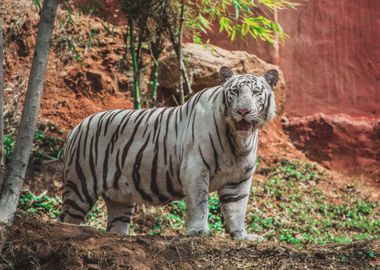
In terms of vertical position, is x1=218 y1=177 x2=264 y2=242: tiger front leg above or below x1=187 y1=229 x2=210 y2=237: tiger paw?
above

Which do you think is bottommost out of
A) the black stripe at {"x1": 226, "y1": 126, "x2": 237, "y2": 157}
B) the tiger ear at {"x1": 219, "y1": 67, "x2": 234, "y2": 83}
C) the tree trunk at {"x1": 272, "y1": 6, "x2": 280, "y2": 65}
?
the black stripe at {"x1": 226, "y1": 126, "x2": 237, "y2": 157}

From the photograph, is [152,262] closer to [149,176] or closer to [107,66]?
[149,176]

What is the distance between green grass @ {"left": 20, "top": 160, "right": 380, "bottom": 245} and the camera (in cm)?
838

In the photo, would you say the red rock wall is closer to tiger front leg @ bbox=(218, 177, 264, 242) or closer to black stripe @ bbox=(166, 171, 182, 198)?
black stripe @ bbox=(166, 171, 182, 198)

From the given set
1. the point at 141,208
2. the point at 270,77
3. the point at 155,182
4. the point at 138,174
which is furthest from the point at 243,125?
the point at 141,208

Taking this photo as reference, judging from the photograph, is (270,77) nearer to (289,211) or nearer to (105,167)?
(105,167)

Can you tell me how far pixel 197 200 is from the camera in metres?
5.54

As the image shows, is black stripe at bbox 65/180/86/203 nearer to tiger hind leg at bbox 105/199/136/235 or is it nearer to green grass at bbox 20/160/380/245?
tiger hind leg at bbox 105/199/136/235

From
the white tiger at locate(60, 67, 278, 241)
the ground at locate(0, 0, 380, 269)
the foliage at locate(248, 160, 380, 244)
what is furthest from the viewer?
the foliage at locate(248, 160, 380, 244)

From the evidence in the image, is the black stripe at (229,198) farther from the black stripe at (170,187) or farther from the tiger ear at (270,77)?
the tiger ear at (270,77)

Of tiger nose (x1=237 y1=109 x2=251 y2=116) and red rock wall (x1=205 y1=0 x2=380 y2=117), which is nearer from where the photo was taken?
tiger nose (x1=237 y1=109 x2=251 y2=116)

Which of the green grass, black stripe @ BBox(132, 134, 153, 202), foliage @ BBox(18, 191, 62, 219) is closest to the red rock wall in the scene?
the green grass

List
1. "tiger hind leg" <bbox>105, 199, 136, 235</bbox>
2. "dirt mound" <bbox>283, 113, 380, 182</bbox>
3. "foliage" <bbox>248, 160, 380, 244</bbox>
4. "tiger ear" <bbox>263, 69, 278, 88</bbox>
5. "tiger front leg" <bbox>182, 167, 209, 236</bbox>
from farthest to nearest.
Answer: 1. "dirt mound" <bbox>283, 113, 380, 182</bbox>
2. "foliage" <bbox>248, 160, 380, 244</bbox>
3. "tiger hind leg" <bbox>105, 199, 136, 235</bbox>
4. "tiger ear" <bbox>263, 69, 278, 88</bbox>
5. "tiger front leg" <bbox>182, 167, 209, 236</bbox>

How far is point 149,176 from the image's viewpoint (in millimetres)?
6152
